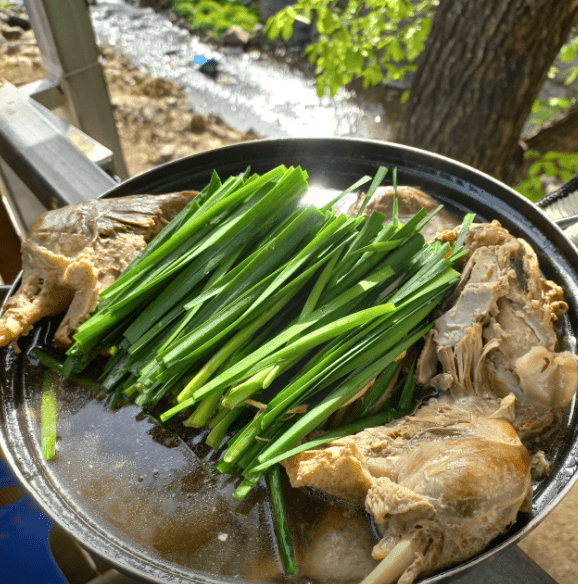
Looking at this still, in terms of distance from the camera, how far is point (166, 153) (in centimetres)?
686

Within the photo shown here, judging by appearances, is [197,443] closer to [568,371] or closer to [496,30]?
[568,371]

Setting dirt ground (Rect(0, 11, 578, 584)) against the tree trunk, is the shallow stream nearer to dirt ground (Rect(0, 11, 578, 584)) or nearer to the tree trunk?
dirt ground (Rect(0, 11, 578, 584))

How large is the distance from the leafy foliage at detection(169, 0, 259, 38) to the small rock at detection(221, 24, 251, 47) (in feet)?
0.88

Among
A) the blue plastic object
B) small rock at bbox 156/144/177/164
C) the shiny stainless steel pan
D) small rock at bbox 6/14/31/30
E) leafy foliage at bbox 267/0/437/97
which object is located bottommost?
the blue plastic object

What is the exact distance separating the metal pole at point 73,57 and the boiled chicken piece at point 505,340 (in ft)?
9.53

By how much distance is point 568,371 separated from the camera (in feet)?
4.76

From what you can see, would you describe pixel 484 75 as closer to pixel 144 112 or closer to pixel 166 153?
pixel 166 153

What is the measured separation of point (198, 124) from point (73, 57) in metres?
4.13

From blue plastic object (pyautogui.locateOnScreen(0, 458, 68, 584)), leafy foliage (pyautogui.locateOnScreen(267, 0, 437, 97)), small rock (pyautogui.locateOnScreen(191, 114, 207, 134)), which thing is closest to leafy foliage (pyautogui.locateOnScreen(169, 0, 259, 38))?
small rock (pyautogui.locateOnScreen(191, 114, 207, 134))

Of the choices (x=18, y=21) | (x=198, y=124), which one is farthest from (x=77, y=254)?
(x=18, y=21)

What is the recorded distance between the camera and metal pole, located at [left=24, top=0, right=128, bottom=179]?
124 inches

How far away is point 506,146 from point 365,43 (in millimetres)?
1317

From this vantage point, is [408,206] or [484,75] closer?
[408,206]

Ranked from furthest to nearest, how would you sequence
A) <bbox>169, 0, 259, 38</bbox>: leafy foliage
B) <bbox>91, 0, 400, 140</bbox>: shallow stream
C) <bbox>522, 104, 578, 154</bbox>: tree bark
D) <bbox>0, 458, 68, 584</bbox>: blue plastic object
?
<bbox>169, 0, 259, 38</bbox>: leafy foliage → <bbox>91, 0, 400, 140</bbox>: shallow stream → <bbox>522, 104, 578, 154</bbox>: tree bark → <bbox>0, 458, 68, 584</bbox>: blue plastic object
